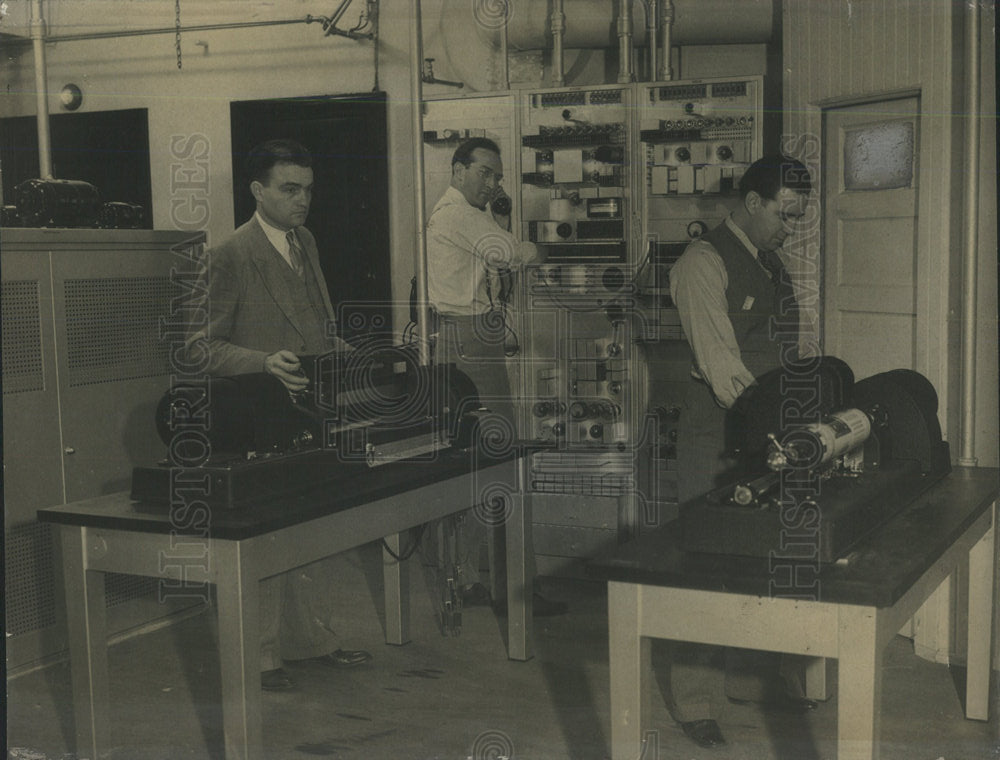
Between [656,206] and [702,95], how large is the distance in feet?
1.73

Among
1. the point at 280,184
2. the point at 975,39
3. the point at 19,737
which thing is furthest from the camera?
the point at 280,184

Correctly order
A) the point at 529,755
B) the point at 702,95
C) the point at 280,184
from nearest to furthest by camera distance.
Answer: the point at 529,755, the point at 280,184, the point at 702,95

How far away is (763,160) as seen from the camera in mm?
3432

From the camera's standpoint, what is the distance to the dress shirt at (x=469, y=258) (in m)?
5.30

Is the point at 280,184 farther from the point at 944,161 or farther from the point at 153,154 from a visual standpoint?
the point at 153,154

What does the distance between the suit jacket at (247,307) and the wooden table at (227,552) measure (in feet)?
2.80

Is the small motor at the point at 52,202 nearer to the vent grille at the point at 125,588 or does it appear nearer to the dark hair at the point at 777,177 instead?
the vent grille at the point at 125,588

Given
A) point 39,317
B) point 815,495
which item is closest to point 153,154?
point 39,317

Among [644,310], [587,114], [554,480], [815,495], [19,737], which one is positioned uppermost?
[587,114]

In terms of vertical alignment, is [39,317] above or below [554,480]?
above

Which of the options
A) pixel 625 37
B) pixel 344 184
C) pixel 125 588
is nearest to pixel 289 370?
pixel 125 588

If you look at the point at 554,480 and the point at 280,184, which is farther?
the point at 554,480

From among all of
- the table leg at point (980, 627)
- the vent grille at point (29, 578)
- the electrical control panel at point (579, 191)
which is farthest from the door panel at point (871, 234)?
the vent grille at point (29, 578)

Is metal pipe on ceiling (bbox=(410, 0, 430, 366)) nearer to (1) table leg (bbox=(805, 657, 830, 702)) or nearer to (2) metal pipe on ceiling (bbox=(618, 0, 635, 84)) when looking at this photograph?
(2) metal pipe on ceiling (bbox=(618, 0, 635, 84))
